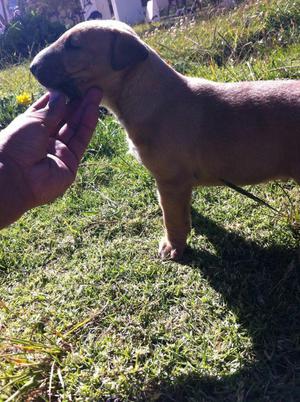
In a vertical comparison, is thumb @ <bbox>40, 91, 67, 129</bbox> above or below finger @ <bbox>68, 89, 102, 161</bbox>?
above

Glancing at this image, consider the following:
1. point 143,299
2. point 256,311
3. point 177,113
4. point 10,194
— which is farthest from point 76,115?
point 256,311

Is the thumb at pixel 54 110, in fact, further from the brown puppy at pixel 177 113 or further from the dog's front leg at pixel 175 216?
the dog's front leg at pixel 175 216

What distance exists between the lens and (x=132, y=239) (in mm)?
3451

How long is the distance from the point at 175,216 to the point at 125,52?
1188 mm

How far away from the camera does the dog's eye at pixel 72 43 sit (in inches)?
116

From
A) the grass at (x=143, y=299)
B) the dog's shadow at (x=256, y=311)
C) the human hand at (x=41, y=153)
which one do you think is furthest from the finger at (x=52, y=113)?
the dog's shadow at (x=256, y=311)

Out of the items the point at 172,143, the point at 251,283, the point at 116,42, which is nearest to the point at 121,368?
the point at 251,283

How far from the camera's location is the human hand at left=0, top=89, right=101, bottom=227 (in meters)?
2.53

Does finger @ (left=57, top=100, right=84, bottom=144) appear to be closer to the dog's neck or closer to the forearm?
the dog's neck

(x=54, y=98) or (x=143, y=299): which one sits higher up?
(x=54, y=98)

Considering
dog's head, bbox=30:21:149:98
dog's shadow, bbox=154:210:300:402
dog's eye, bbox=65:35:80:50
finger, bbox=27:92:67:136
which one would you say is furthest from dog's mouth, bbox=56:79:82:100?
dog's shadow, bbox=154:210:300:402

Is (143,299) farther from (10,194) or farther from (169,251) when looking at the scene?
(10,194)

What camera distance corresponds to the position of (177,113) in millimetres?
3035

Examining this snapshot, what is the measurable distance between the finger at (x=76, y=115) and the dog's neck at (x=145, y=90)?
18 centimetres
